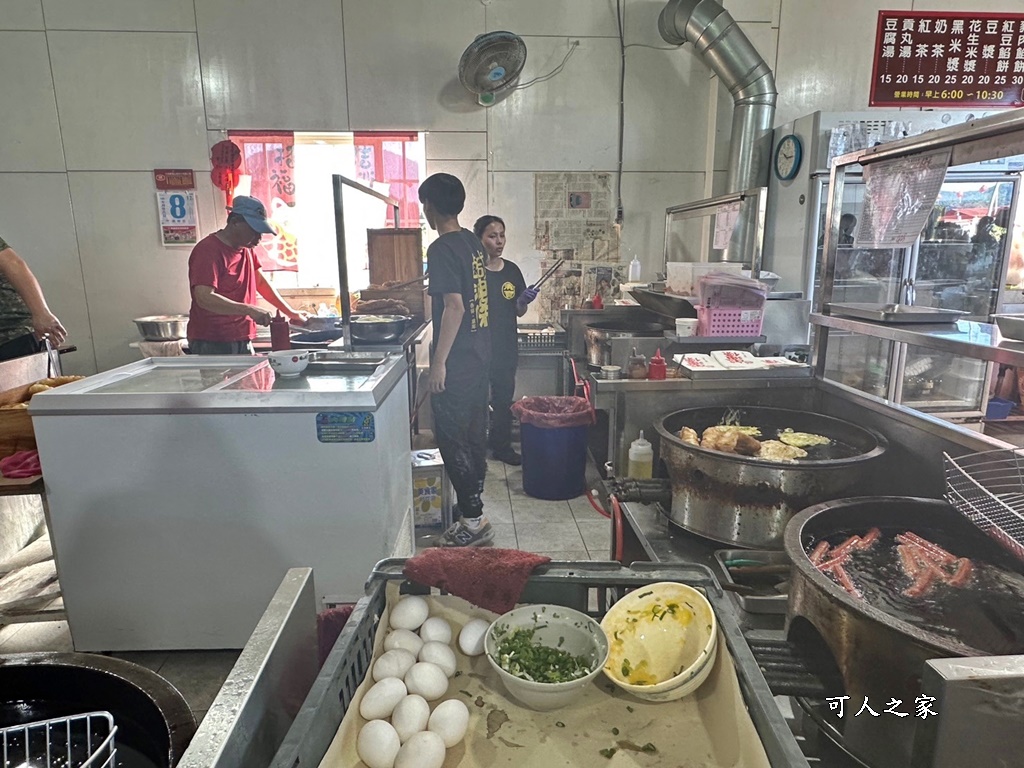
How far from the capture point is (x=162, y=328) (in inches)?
174

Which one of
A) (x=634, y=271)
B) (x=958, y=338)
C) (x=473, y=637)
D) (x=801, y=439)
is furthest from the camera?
(x=634, y=271)

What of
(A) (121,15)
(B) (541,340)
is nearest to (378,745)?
(B) (541,340)

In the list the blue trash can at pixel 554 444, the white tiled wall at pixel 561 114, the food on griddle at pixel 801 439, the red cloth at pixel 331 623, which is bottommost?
the blue trash can at pixel 554 444

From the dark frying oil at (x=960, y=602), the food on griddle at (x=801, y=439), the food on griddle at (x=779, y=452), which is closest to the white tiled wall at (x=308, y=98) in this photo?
the food on griddle at (x=801, y=439)

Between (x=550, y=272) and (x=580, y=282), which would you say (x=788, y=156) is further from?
(x=550, y=272)

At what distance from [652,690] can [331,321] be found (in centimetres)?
374

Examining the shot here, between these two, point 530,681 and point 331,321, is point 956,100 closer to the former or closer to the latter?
point 331,321

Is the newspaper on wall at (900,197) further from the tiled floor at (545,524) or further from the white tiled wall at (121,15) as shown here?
the white tiled wall at (121,15)

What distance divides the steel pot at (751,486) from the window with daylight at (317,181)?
11.3 feet

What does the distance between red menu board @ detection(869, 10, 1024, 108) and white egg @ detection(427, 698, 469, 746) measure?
5.59 meters

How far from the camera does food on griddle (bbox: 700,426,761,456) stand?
2020 millimetres

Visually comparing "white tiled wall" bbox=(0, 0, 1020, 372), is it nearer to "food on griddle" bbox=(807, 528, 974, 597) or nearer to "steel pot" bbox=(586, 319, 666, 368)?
"steel pot" bbox=(586, 319, 666, 368)

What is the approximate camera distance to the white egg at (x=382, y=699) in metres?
1.01

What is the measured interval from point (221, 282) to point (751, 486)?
9.40 ft
